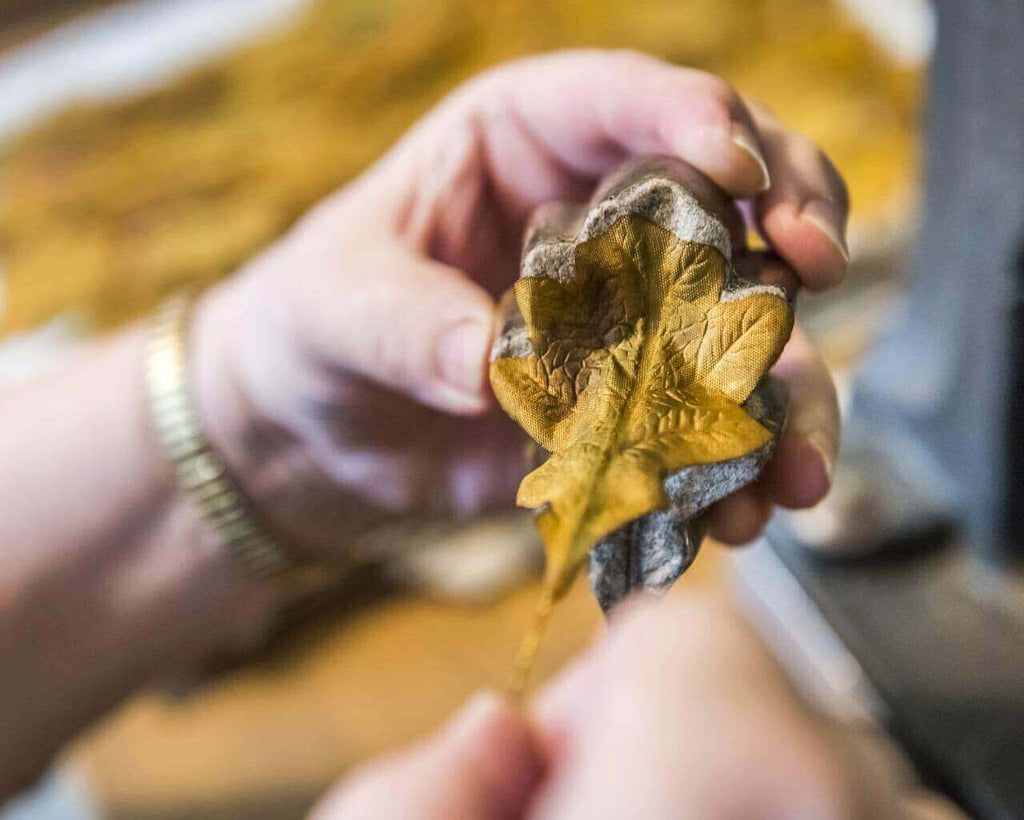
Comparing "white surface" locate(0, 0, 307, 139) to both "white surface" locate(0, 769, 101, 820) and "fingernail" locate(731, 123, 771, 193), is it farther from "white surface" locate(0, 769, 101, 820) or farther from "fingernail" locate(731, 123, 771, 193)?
"fingernail" locate(731, 123, 771, 193)

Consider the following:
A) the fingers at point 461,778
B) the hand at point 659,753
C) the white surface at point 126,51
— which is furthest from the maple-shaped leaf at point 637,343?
the white surface at point 126,51

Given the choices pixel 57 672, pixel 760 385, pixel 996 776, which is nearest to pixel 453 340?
pixel 760 385

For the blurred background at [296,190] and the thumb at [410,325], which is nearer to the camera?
the thumb at [410,325]

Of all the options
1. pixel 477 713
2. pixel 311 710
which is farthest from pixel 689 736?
pixel 311 710

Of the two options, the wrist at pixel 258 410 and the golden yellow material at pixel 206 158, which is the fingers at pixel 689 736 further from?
the golden yellow material at pixel 206 158

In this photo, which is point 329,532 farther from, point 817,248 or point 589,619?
point 817,248

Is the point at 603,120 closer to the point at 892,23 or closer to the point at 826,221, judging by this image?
the point at 826,221

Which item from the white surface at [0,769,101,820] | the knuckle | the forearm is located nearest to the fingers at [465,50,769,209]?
the knuckle
